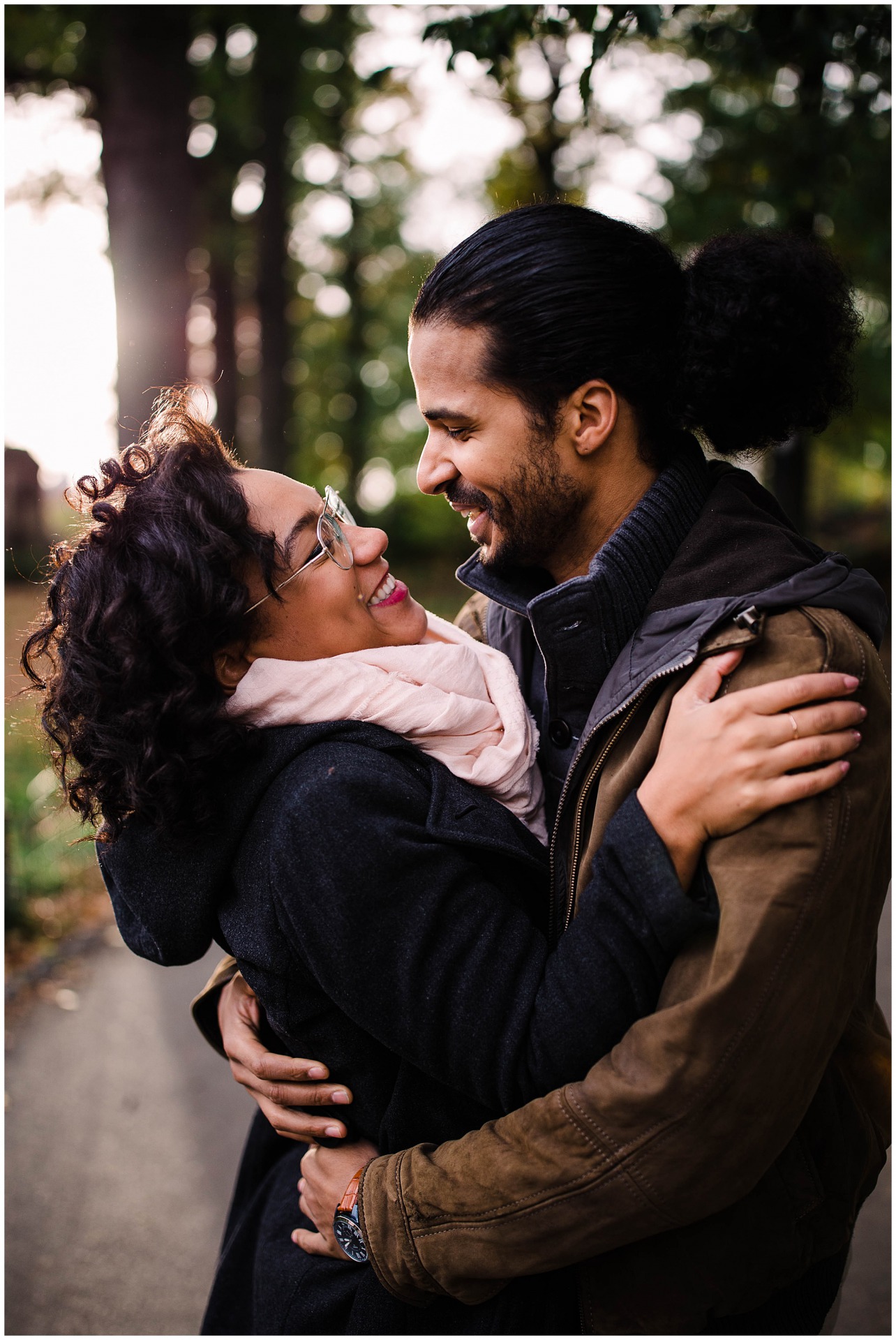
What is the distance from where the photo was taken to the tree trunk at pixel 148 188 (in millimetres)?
5016

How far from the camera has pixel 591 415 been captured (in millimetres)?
2230

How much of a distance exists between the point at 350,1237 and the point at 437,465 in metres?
1.68

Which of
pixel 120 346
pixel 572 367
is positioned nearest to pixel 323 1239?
pixel 572 367

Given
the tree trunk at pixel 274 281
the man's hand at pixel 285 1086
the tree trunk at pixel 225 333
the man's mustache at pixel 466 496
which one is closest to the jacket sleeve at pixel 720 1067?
the man's hand at pixel 285 1086

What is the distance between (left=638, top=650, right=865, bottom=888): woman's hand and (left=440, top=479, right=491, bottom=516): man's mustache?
862 mm

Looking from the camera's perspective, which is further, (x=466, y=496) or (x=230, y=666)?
(x=466, y=496)

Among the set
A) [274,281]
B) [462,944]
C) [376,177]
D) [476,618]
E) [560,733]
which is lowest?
[462,944]

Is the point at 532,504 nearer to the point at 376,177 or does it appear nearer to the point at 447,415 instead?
the point at 447,415

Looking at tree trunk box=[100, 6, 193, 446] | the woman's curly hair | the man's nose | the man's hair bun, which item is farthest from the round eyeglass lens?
tree trunk box=[100, 6, 193, 446]

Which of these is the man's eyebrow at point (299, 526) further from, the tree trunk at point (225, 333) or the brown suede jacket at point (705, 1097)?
the tree trunk at point (225, 333)

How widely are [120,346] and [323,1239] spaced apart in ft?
14.9

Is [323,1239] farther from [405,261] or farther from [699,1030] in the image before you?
[405,261]

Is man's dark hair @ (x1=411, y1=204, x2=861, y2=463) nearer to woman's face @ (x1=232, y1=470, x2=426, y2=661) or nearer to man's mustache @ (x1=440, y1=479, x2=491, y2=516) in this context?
man's mustache @ (x1=440, y1=479, x2=491, y2=516)

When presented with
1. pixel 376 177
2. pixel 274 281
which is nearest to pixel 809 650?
pixel 274 281
